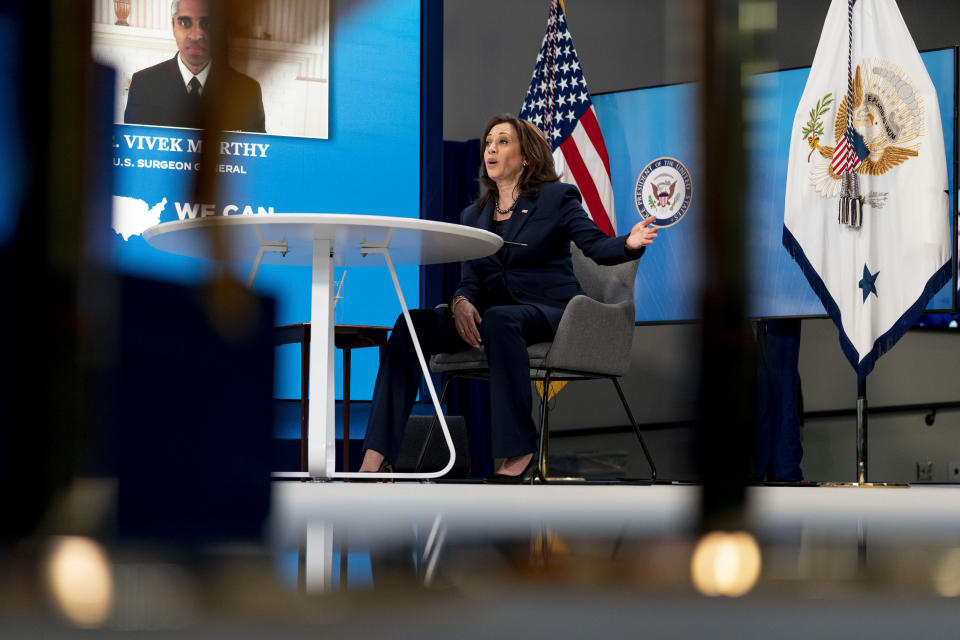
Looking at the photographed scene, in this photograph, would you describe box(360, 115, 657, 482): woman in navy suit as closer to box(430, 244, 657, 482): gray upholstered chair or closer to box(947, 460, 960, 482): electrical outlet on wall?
box(430, 244, 657, 482): gray upholstered chair

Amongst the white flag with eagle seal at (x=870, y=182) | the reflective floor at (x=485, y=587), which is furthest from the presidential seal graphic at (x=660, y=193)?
the reflective floor at (x=485, y=587)

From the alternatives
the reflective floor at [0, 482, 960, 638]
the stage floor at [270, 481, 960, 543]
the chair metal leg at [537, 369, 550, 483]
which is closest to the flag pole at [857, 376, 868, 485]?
the chair metal leg at [537, 369, 550, 483]

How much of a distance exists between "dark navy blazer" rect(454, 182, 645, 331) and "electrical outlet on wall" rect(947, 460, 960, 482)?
2.83 m

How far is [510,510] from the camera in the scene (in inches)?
55.9

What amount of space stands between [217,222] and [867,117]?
10.9 ft

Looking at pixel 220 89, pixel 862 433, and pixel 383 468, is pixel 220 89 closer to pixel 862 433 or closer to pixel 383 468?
pixel 383 468

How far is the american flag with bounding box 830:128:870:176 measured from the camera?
3.51m

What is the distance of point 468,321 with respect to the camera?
2.92 metres

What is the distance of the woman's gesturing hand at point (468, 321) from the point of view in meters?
2.91

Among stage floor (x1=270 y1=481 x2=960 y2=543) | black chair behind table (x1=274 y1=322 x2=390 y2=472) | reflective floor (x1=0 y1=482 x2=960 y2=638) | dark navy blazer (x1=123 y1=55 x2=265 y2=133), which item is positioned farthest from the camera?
black chair behind table (x1=274 y1=322 x2=390 y2=472)

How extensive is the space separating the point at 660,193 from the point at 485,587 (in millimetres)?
3432

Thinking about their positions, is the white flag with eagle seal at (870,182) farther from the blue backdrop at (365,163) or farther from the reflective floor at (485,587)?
the reflective floor at (485,587)

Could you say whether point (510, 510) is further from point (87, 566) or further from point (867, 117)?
point (867, 117)

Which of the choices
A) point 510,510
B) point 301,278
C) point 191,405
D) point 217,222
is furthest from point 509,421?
point 217,222
